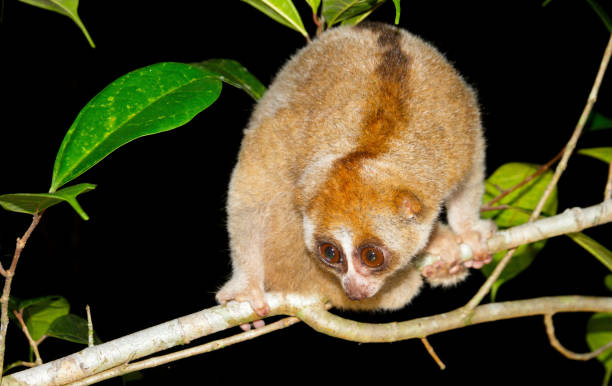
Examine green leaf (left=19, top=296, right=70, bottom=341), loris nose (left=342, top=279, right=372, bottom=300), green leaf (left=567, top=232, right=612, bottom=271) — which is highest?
green leaf (left=567, top=232, right=612, bottom=271)

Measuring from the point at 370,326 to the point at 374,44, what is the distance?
1.41m

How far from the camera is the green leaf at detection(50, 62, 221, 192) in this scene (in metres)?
1.72

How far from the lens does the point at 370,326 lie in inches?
91.7

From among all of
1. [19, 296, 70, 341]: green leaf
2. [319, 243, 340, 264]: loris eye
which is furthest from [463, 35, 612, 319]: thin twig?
[19, 296, 70, 341]: green leaf

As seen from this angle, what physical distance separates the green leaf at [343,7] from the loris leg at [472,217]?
1010 mm

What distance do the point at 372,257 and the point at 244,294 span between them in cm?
58

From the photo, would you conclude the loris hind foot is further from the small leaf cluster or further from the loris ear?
the small leaf cluster

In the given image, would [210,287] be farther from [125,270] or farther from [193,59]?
[193,59]

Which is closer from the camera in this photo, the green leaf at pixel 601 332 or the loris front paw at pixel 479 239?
the loris front paw at pixel 479 239

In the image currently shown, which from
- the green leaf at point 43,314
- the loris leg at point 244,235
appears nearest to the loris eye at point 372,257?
the loris leg at point 244,235

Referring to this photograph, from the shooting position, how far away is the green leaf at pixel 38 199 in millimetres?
1420

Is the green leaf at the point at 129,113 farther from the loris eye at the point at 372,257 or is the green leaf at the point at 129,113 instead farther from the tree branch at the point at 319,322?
the loris eye at the point at 372,257

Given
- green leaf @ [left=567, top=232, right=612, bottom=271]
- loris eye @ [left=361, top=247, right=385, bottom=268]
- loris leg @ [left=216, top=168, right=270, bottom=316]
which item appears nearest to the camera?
green leaf @ [left=567, top=232, right=612, bottom=271]

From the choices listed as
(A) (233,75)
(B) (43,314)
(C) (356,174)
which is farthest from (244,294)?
(B) (43,314)
